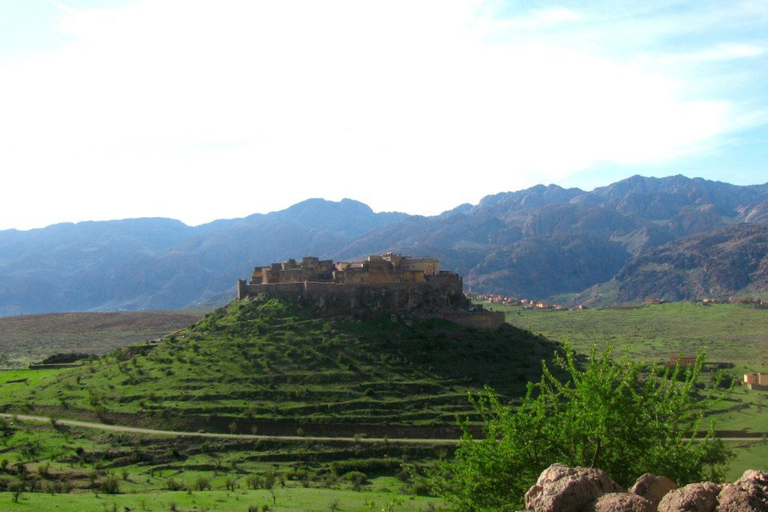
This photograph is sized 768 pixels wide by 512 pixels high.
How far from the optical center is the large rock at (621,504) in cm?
1155

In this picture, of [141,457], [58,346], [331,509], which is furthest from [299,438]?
[58,346]

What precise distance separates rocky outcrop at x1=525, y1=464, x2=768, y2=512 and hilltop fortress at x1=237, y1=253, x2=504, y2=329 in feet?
175

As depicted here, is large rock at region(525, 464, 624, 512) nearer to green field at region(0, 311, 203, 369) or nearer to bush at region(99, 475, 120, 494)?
bush at region(99, 475, 120, 494)

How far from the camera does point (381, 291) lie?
66.5 meters

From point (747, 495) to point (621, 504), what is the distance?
194 centimetres

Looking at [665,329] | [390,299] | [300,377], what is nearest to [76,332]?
[390,299]

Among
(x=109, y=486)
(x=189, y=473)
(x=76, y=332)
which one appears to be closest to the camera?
(x=109, y=486)

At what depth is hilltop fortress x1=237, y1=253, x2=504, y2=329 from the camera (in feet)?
218

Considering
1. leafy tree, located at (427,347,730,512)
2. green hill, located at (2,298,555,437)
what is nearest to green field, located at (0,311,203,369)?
green hill, located at (2,298,555,437)

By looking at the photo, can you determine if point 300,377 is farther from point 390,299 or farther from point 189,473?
point 189,473

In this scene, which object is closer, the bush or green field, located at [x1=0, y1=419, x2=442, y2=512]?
green field, located at [x1=0, y1=419, x2=442, y2=512]

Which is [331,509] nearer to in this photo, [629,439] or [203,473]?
[203,473]

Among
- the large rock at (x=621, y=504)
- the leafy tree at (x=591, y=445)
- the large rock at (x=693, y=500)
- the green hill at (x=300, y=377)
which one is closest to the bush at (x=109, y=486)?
the green hill at (x=300, y=377)

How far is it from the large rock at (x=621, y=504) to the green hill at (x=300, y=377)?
40.1m
